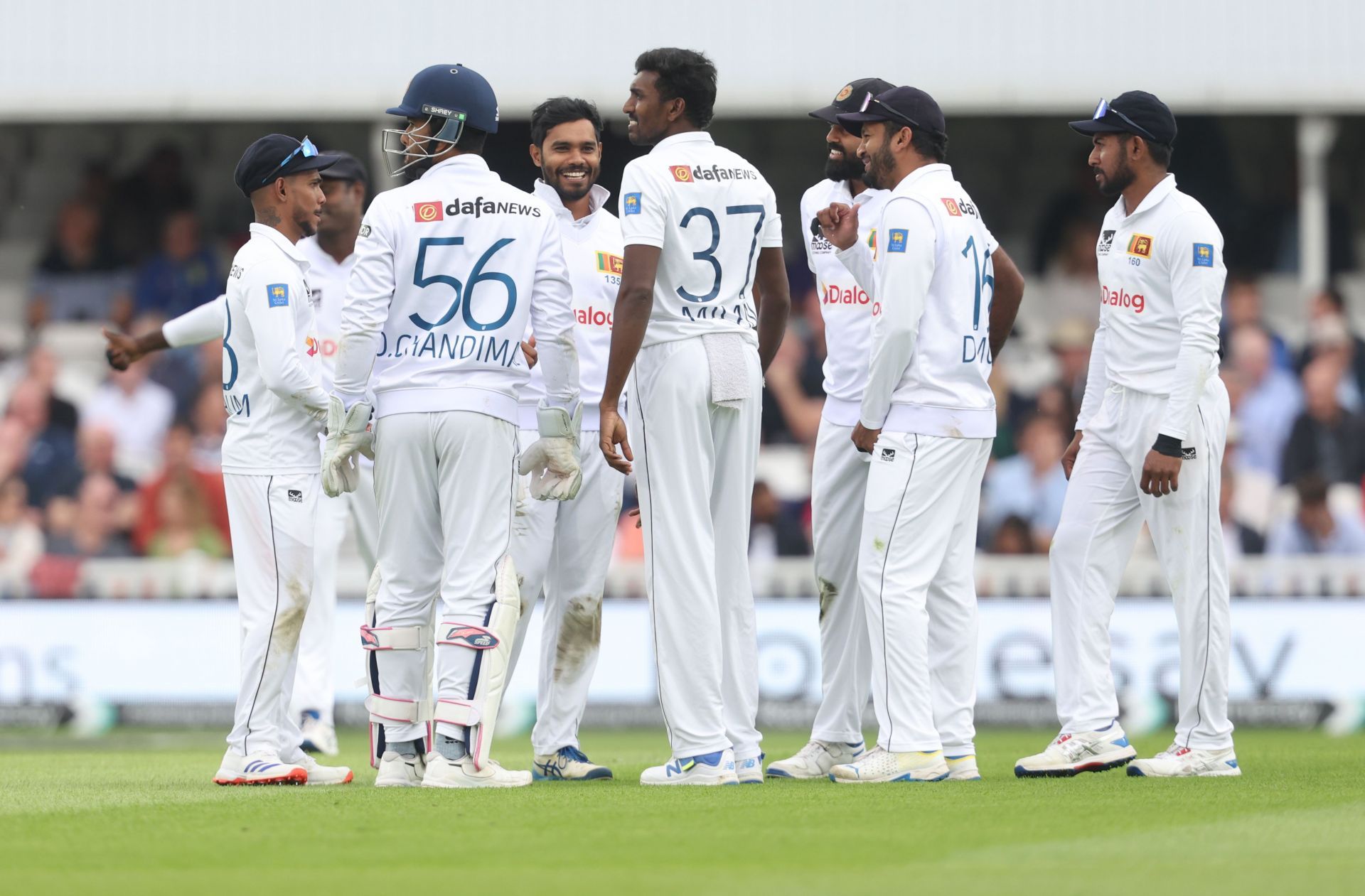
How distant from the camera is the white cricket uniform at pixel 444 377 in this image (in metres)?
6.99

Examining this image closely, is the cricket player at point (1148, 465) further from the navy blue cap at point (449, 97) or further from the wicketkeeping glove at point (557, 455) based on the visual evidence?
the navy blue cap at point (449, 97)

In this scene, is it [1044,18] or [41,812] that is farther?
[1044,18]

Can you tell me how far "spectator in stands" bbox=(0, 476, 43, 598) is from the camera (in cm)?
1424

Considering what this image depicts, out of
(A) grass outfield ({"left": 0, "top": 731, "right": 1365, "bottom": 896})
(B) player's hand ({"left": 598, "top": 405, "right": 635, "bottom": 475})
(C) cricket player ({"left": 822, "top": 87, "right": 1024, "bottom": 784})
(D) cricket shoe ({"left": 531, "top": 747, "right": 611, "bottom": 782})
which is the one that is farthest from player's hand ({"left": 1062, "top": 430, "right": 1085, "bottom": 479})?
(D) cricket shoe ({"left": 531, "top": 747, "right": 611, "bottom": 782})

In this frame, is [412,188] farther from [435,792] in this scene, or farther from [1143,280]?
[1143,280]

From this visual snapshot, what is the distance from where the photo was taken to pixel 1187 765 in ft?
25.0

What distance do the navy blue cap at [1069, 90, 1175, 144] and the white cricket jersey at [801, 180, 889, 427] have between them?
93 cm

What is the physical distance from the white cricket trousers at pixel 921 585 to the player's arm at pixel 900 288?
27cm

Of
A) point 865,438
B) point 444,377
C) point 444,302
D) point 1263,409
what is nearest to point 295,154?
point 444,302

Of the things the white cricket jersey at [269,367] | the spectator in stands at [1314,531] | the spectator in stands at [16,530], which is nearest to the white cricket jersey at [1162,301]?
the white cricket jersey at [269,367]

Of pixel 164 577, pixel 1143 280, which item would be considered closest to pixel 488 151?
pixel 164 577

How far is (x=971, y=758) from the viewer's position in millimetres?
7570

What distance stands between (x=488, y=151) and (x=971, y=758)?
467 inches

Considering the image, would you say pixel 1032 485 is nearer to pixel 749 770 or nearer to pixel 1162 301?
pixel 1162 301
